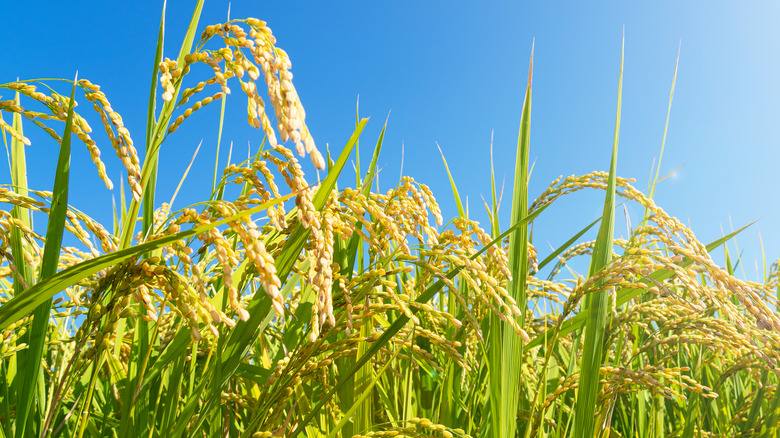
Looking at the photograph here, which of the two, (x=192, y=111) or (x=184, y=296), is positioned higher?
(x=192, y=111)

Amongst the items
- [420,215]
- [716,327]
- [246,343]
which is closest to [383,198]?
[420,215]

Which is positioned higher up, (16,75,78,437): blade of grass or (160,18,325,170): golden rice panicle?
(160,18,325,170): golden rice panicle

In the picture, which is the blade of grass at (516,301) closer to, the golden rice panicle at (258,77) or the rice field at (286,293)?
the rice field at (286,293)

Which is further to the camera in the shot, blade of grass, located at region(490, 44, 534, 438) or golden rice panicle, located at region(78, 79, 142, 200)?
blade of grass, located at region(490, 44, 534, 438)

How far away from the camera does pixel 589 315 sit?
1347 mm

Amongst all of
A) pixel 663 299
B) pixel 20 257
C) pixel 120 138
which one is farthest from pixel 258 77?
pixel 663 299

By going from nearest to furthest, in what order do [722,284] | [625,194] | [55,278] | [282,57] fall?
[55,278] < [282,57] < [722,284] < [625,194]

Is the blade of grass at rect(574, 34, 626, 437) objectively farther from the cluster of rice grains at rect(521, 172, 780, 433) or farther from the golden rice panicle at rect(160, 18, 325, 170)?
the golden rice panicle at rect(160, 18, 325, 170)

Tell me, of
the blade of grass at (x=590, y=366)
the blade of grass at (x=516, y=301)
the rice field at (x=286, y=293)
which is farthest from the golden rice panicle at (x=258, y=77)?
the blade of grass at (x=590, y=366)

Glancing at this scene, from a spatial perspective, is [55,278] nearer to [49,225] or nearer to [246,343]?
[49,225]

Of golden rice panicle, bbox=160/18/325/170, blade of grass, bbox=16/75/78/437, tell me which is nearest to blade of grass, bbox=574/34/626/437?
golden rice panicle, bbox=160/18/325/170

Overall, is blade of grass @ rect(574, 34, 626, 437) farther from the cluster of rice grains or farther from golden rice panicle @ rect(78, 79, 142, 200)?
golden rice panicle @ rect(78, 79, 142, 200)

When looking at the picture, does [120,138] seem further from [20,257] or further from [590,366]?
[590,366]

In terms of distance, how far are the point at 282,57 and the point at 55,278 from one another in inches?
20.2
